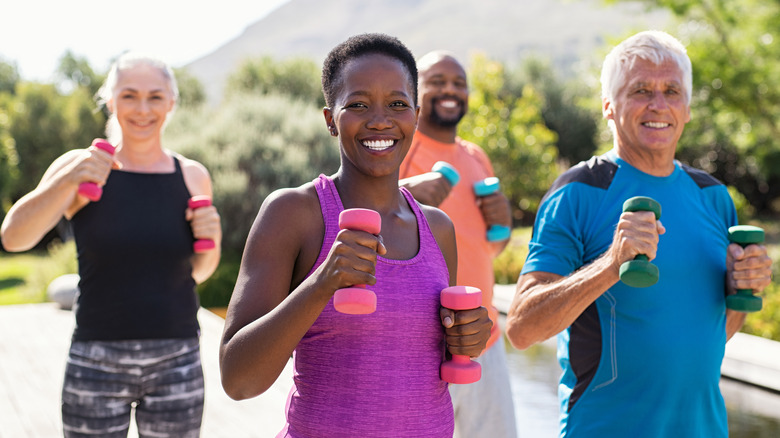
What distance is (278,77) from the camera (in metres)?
25.4

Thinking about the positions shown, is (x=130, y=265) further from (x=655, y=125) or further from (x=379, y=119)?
(x=655, y=125)

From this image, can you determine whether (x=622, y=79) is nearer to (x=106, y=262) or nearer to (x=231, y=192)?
(x=106, y=262)

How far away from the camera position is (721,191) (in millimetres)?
2092

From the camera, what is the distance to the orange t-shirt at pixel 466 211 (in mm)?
2870

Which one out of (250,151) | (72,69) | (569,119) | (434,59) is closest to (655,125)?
(434,59)

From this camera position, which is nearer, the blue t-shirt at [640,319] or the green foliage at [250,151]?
the blue t-shirt at [640,319]

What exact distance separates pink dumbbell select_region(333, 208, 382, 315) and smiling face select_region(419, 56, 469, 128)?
1.91 metres

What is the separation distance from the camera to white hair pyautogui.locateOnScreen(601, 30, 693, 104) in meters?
2.02

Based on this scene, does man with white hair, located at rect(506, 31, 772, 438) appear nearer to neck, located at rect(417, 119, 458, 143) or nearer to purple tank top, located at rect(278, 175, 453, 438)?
purple tank top, located at rect(278, 175, 453, 438)

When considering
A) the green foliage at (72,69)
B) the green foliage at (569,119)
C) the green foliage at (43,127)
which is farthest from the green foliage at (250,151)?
the green foliage at (72,69)

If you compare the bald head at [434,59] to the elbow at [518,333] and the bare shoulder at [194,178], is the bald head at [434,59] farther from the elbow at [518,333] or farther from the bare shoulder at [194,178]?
the elbow at [518,333]

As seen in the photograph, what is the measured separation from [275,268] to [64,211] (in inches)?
53.7

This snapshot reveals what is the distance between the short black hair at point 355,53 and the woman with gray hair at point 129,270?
3.82 feet

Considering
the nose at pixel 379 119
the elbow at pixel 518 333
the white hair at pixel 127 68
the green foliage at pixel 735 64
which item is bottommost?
the elbow at pixel 518 333
